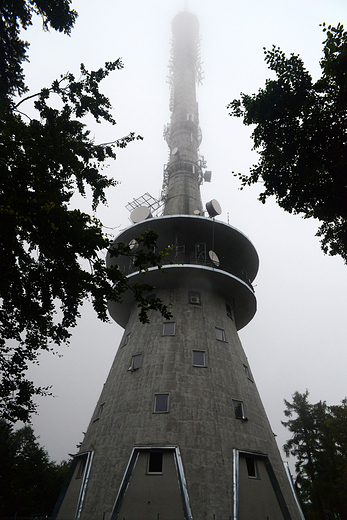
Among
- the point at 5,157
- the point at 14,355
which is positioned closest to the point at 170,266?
the point at 14,355

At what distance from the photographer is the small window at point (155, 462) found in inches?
679

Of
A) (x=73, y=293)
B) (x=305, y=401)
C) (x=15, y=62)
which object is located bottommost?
(x=73, y=293)

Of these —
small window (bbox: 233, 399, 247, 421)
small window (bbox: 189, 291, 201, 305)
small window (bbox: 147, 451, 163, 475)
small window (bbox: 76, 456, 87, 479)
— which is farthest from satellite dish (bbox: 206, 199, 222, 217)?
small window (bbox: 76, 456, 87, 479)

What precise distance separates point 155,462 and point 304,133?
16912 millimetres

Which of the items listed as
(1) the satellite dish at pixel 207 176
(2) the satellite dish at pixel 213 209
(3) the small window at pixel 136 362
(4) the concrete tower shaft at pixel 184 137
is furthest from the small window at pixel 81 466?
(1) the satellite dish at pixel 207 176

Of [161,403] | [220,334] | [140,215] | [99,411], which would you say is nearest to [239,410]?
[161,403]

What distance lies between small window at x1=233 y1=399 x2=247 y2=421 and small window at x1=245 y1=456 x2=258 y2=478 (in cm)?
200

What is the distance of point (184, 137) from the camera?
38719mm

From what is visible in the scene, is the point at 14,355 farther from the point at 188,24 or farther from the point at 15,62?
the point at 188,24

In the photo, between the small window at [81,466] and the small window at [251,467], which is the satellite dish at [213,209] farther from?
the small window at [81,466]

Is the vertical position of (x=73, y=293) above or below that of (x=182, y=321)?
below

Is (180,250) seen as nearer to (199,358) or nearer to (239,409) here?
(199,358)

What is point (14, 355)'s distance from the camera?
1579cm

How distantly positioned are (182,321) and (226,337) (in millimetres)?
3351
